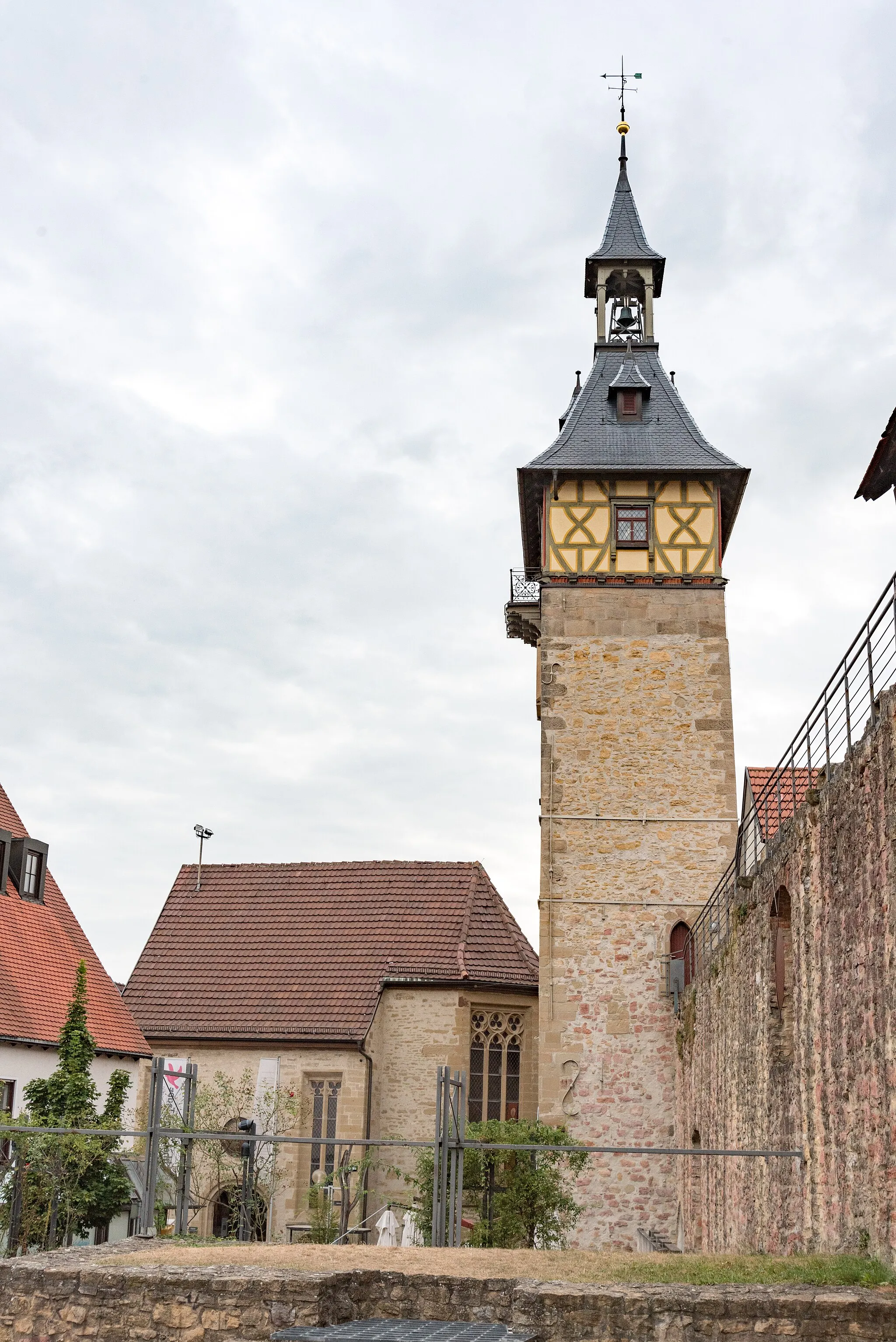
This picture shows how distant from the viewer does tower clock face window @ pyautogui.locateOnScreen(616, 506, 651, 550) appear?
24.1 metres

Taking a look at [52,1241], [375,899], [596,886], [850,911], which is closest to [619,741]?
[596,886]

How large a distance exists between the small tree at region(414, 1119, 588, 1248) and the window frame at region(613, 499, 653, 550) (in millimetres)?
10304

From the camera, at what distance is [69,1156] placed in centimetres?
1866

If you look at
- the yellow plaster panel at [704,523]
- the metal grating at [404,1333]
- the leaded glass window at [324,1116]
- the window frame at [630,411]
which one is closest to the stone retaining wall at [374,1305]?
the metal grating at [404,1333]

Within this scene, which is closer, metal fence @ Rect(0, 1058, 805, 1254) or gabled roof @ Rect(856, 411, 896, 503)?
metal fence @ Rect(0, 1058, 805, 1254)

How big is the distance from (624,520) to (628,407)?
304cm

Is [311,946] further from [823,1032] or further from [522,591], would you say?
[823,1032]

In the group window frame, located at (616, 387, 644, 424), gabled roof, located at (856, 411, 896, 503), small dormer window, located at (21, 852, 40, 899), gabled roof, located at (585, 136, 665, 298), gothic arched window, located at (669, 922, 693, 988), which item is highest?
gabled roof, located at (585, 136, 665, 298)

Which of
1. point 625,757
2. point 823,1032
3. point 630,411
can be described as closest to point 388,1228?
point 625,757

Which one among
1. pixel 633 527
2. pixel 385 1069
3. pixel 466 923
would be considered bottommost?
pixel 385 1069

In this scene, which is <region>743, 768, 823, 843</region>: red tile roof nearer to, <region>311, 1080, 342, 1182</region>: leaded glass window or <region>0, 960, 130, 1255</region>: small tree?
<region>311, 1080, 342, 1182</region>: leaded glass window

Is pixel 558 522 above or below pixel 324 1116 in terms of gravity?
above

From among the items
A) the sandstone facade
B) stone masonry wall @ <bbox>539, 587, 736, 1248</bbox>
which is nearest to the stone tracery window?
the sandstone facade

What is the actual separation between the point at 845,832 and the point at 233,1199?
51.7 ft
